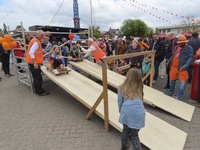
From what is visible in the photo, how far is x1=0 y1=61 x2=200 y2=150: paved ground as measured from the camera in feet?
7.70

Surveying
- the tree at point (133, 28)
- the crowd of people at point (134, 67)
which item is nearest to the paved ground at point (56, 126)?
the crowd of people at point (134, 67)

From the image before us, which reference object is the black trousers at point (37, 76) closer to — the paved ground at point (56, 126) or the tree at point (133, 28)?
the paved ground at point (56, 126)

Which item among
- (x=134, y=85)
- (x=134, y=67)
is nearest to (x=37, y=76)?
(x=134, y=67)

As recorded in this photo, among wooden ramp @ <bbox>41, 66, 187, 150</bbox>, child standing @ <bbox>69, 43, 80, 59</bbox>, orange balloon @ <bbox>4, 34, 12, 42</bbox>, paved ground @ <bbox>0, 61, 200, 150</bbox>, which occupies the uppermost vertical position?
orange balloon @ <bbox>4, 34, 12, 42</bbox>

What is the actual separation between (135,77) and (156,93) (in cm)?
265

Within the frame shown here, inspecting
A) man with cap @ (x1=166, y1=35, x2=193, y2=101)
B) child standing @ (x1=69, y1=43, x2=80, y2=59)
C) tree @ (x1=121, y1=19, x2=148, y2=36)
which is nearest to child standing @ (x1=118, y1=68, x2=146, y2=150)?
man with cap @ (x1=166, y1=35, x2=193, y2=101)

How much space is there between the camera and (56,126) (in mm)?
2881

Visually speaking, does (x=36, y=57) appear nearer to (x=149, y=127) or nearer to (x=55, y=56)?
(x=55, y=56)

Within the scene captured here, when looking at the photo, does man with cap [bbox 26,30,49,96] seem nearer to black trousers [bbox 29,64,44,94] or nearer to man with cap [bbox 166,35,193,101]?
black trousers [bbox 29,64,44,94]

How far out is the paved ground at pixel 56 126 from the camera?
2.35 m

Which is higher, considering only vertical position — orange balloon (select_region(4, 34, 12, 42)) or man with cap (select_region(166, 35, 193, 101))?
orange balloon (select_region(4, 34, 12, 42))

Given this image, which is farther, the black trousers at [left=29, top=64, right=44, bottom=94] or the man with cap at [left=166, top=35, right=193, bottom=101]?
the black trousers at [left=29, top=64, right=44, bottom=94]

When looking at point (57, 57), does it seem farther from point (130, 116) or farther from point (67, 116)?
point (130, 116)

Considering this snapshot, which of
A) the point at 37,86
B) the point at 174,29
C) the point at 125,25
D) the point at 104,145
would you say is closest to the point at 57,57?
the point at 37,86
